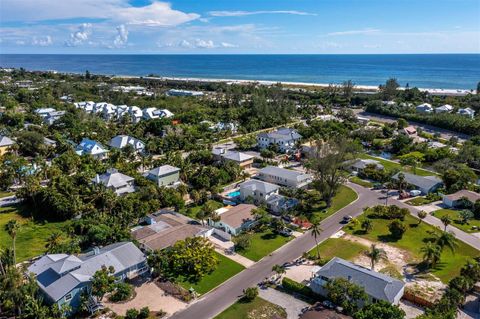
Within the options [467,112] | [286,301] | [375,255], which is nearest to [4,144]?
[286,301]

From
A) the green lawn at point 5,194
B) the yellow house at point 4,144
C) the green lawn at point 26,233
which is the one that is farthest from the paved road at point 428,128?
the yellow house at point 4,144

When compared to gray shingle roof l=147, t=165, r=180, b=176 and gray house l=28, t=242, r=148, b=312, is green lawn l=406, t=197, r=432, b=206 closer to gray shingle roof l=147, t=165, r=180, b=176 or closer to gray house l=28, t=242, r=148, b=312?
gray shingle roof l=147, t=165, r=180, b=176

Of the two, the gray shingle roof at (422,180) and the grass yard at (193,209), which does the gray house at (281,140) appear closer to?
the gray shingle roof at (422,180)

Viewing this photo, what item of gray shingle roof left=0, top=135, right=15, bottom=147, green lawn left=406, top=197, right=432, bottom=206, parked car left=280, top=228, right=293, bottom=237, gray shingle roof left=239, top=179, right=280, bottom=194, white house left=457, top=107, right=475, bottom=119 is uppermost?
white house left=457, top=107, right=475, bottom=119

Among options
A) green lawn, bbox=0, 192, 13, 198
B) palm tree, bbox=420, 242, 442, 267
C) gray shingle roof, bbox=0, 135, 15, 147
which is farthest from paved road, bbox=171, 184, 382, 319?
gray shingle roof, bbox=0, 135, 15, 147

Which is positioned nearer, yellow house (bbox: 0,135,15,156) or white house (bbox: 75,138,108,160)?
white house (bbox: 75,138,108,160)
